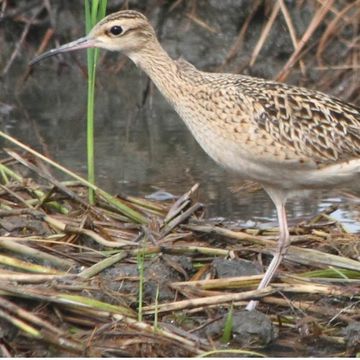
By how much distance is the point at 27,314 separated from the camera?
5.64 meters

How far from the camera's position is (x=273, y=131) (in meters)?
6.71

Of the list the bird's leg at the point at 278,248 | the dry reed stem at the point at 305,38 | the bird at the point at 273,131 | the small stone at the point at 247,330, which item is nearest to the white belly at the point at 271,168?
the bird at the point at 273,131

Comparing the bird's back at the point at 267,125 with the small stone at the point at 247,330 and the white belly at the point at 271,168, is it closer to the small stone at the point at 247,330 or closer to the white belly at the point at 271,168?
the white belly at the point at 271,168

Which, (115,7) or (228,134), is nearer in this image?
(228,134)

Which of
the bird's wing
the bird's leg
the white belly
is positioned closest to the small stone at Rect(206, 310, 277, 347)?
the bird's leg

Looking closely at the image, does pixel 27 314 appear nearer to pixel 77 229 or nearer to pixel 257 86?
pixel 77 229

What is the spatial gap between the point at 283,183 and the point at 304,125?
1.19ft

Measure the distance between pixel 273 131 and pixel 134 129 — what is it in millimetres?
4578

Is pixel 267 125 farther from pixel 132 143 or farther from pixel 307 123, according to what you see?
pixel 132 143

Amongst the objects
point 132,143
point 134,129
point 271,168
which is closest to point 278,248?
point 271,168

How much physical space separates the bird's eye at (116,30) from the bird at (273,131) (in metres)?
0.45

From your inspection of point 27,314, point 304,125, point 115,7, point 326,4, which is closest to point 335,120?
point 304,125

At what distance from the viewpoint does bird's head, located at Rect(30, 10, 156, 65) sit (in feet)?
23.7

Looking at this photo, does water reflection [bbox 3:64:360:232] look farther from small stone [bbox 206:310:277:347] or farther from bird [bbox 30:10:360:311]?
small stone [bbox 206:310:277:347]
